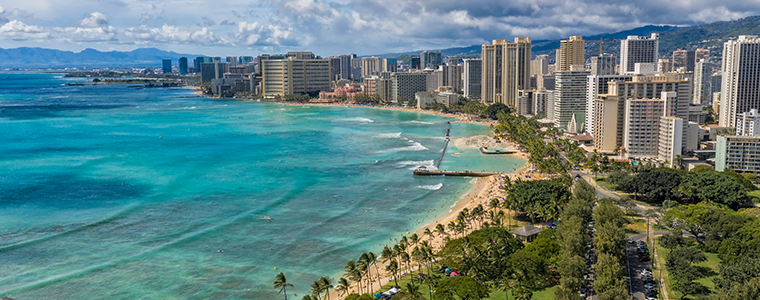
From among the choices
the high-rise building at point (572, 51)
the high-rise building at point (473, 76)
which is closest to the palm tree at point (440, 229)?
the high-rise building at point (572, 51)

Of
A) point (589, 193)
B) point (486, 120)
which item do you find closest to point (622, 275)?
point (589, 193)

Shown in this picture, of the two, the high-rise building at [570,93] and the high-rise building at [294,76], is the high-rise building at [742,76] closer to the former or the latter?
the high-rise building at [570,93]

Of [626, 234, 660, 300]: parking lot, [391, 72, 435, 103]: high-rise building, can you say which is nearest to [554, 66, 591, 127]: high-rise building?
[626, 234, 660, 300]: parking lot

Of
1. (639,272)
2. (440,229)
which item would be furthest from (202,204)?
(639,272)

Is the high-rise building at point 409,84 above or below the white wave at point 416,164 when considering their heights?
above

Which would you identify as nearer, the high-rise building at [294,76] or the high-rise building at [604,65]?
the high-rise building at [604,65]

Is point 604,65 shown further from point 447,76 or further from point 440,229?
point 440,229
